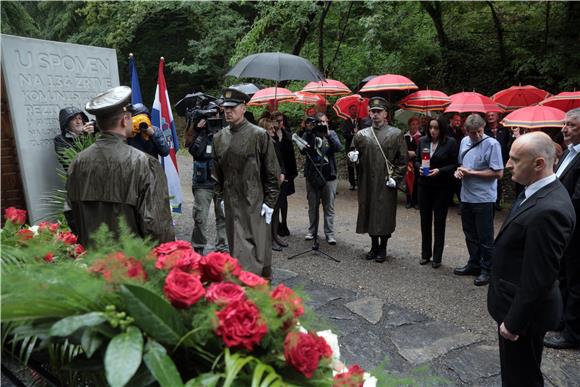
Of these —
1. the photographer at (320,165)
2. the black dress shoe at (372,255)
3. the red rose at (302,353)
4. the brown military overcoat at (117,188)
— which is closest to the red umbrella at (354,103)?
the photographer at (320,165)

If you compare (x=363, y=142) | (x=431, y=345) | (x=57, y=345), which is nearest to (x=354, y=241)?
(x=363, y=142)

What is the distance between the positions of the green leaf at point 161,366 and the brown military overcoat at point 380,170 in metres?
5.67

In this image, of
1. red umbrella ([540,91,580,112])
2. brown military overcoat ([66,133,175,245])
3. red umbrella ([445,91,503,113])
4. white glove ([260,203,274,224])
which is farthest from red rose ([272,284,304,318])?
red umbrella ([445,91,503,113])

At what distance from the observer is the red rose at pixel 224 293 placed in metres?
1.32

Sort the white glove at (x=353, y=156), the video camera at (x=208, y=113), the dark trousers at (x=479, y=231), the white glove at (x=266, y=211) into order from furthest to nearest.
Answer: the white glove at (x=353, y=156)
the video camera at (x=208, y=113)
the dark trousers at (x=479, y=231)
the white glove at (x=266, y=211)

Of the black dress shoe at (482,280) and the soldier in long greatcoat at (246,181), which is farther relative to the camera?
the black dress shoe at (482,280)

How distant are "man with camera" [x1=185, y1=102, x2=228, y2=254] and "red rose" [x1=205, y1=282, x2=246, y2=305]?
4.93 metres

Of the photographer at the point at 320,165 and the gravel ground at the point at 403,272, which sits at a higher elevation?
the photographer at the point at 320,165

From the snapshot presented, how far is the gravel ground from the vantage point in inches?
200

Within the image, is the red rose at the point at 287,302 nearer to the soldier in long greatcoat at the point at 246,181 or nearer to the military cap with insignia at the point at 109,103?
the military cap with insignia at the point at 109,103

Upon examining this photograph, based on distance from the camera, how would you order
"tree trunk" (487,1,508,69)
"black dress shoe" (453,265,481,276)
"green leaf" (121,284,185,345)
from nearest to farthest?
"green leaf" (121,284,185,345) → "black dress shoe" (453,265,481,276) → "tree trunk" (487,1,508,69)

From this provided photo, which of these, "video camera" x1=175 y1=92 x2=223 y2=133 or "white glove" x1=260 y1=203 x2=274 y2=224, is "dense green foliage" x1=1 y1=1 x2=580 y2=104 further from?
"white glove" x1=260 y1=203 x2=274 y2=224

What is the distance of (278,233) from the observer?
8.05 m

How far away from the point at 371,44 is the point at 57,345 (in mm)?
12639
